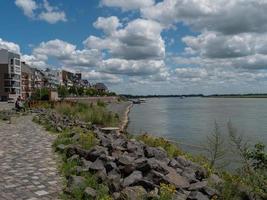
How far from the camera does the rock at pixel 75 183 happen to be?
8.04m

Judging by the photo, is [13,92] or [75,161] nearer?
[75,161]

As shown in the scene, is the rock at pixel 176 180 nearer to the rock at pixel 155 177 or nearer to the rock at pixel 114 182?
the rock at pixel 155 177


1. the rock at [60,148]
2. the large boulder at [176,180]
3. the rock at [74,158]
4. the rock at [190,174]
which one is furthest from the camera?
the rock at [60,148]

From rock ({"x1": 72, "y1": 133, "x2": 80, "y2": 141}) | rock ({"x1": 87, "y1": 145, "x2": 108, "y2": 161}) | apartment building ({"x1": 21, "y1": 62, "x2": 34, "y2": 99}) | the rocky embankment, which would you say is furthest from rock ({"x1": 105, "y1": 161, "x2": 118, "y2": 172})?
apartment building ({"x1": 21, "y1": 62, "x2": 34, "y2": 99})

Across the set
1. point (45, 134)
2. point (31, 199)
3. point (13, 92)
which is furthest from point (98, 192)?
point (13, 92)

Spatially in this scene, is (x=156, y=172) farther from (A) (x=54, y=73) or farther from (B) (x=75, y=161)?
(A) (x=54, y=73)

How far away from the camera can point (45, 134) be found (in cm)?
1761

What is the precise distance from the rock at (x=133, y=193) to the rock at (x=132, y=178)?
40 centimetres

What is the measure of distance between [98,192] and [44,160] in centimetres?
391

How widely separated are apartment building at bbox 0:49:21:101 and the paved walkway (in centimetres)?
11057

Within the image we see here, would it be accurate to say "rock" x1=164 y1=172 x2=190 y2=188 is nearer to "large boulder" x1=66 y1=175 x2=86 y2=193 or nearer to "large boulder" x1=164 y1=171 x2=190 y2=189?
"large boulder" x1=164 y1=171 x2=190 y2=189

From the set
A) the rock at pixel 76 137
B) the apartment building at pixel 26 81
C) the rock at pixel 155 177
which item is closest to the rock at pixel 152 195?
the rock at pixel 155 177

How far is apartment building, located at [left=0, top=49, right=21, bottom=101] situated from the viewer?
123250 mm

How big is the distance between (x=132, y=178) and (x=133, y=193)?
3.90ft
